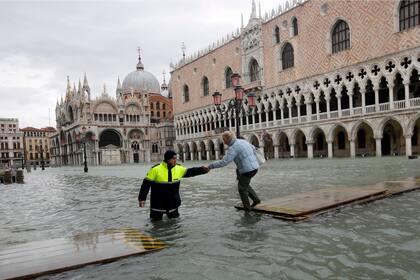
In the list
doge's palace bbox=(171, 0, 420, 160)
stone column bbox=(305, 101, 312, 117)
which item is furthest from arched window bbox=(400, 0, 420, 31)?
stone column bbox=(305, 101, 312, 117)

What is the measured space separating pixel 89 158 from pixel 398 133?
45832mm

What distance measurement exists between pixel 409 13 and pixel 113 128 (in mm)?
46795

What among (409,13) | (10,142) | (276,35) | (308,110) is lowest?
(10,142)

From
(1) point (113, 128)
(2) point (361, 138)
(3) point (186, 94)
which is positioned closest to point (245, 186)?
(2) point (361, 138)

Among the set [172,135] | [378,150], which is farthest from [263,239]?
[172,135]

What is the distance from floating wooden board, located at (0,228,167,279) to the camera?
3.46 m

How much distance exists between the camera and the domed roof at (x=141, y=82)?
73125mm

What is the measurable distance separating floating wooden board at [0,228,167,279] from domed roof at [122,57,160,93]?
70071mm

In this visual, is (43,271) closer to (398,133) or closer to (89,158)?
(398,133)

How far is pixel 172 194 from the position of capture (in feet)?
18.3

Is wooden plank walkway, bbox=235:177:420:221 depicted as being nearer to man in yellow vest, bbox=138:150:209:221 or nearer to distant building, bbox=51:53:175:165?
man in yellow vest, bbox=138:150:209:221

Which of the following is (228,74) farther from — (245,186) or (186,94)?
(245,186)

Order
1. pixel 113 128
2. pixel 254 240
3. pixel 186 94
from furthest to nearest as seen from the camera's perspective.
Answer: pixel 113 128
pixel 186 94
pixel 254 240

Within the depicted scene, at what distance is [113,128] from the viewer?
58188 millimetres
